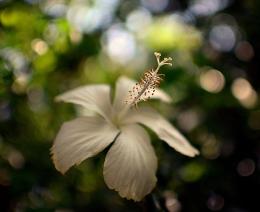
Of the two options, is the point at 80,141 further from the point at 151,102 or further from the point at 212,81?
the point at 212,81

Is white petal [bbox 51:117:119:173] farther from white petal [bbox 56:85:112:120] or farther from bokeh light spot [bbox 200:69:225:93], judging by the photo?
bokeh light spot [bbox 200:69:225:93]

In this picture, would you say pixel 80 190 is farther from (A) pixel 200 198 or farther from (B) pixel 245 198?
(B) pixel 245 198

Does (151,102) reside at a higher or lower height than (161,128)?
lower

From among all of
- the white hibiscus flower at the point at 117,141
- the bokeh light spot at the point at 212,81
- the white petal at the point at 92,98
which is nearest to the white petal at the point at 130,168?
the white hibiscus flower at the point at 117,141

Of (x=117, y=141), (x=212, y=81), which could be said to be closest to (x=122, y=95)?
(x=117, y=141)

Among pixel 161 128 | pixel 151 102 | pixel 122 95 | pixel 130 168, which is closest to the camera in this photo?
pixel 130 168

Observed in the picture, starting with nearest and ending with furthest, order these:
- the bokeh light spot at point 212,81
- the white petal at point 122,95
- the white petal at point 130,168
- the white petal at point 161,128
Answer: the white petal at point 130,168, the white petal at point 161,128, the white petal at point 122,95, the bokeh light spot at point 212,81

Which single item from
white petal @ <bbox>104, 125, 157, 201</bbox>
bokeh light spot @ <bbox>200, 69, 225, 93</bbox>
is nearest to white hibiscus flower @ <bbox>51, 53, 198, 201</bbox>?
white petal @ <bbox>104, 125, 157, 201</bbox>

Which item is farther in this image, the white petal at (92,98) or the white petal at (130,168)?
the white petal at (92,98)

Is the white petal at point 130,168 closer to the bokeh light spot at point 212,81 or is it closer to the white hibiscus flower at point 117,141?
the white hibiscus flower at point 117,141

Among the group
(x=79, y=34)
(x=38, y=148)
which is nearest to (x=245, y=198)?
(x=38, y=148)
